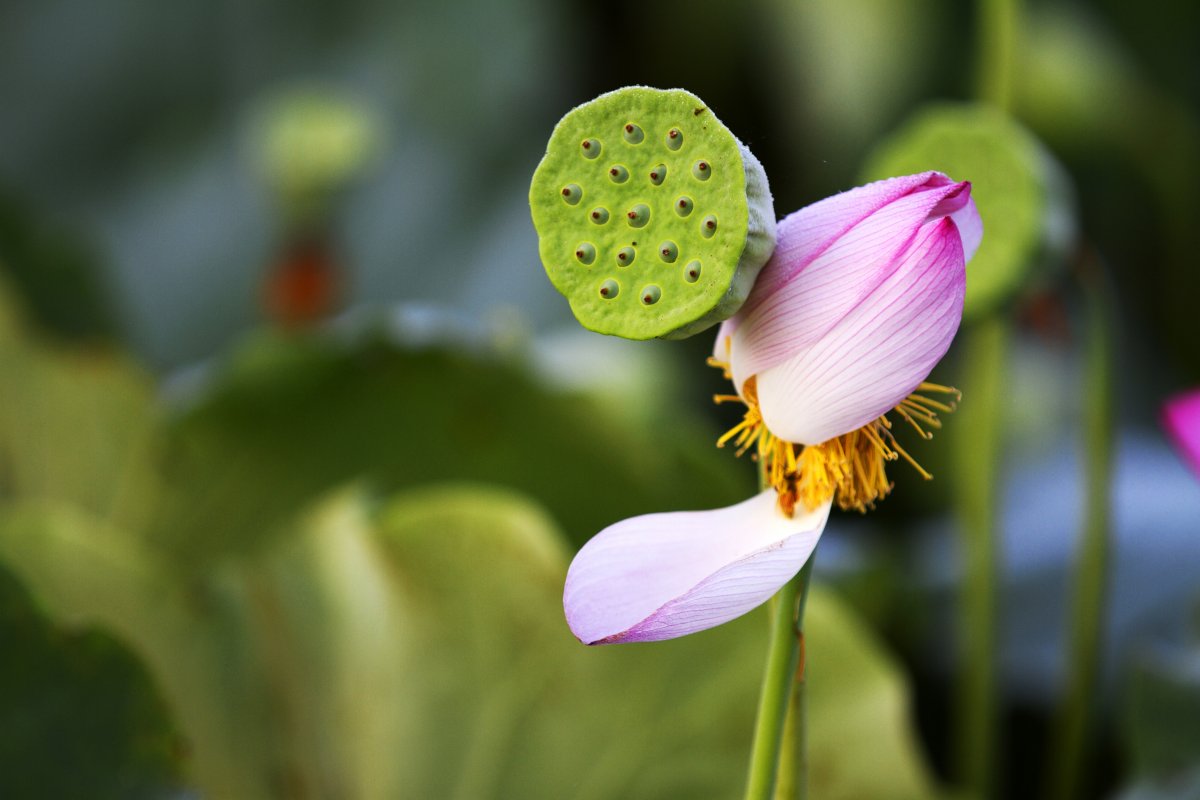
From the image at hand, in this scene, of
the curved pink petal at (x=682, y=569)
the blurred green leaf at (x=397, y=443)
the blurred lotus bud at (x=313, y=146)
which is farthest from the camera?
the blurred lotus bud at (x=313, y=146)

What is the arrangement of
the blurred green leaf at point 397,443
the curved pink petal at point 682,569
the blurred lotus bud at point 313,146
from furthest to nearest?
the blurred lotus bud at point 313,146 → the blurred green leaf at point 397,443 → the curved pink petal at point 682,569

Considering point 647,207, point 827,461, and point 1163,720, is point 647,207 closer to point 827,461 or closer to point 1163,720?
point 827,461

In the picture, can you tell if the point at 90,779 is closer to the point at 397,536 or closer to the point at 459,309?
the point at 397,536

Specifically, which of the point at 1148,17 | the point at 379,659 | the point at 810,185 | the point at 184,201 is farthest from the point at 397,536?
the point at 1148,17

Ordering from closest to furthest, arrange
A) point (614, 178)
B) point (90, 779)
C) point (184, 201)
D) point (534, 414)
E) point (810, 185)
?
point (614, 178) → point (90, 779) → point (534, 414) → point (810, 185) → point (184, 201)

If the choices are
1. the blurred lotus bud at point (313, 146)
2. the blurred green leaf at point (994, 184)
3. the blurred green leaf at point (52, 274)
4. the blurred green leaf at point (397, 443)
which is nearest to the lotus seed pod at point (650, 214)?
the blurred green leaf at point (994, 184)

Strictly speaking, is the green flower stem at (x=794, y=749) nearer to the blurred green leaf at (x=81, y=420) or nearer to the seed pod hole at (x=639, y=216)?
the seed pod hole at (x=639, y=216)

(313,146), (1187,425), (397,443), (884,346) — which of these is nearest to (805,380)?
(884,346)
